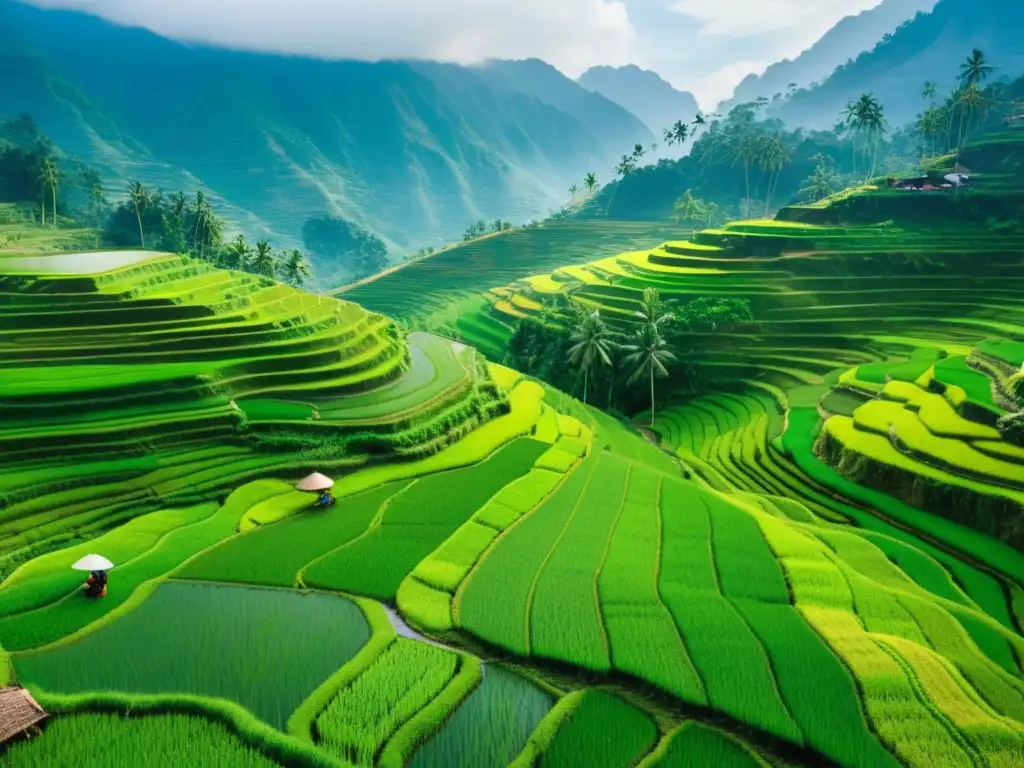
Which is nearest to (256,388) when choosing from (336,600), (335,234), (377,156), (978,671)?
(336,600)

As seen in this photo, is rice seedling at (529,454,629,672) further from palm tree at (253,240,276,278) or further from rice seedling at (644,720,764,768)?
palm tree at (253,240,276,278)

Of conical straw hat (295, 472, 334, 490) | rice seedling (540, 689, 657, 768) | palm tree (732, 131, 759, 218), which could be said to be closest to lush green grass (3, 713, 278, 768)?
rice seedling (540, 689, 657, 768)

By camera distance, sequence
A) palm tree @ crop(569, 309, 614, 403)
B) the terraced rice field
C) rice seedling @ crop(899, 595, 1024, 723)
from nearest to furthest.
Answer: the terraced rice field
rice seedling @ crop(899, 595, 1024, 723)
palm tree @ crop(569, 309, 614, 403)

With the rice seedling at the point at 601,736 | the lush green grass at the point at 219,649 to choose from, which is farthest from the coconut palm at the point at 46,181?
the rice seedling at the point at 601,736

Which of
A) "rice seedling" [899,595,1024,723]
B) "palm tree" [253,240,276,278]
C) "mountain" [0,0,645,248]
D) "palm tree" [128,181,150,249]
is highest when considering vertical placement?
"mountain" [0,0,645,248]

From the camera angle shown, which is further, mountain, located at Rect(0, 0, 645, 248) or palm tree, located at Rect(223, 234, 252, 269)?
mountain, located at Rect(0, 0, 645, 248)

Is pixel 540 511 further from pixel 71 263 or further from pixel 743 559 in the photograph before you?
pixel 71 263
